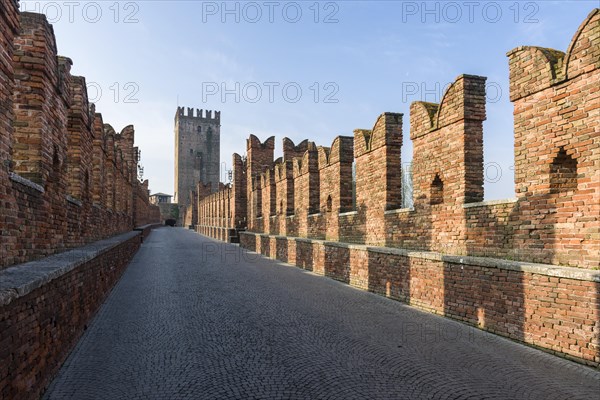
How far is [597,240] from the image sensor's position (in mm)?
5359

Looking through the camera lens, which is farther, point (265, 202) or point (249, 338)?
point (265, 202)

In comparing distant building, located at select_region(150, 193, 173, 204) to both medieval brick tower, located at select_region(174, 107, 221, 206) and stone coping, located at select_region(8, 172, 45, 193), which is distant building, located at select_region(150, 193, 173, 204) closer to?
medieval brick tower, located at select_region(174, 107, 221, 206)

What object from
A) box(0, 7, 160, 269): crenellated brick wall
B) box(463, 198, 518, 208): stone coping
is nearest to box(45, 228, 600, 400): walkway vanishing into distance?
box(0, 7, 160, 269): crenellated brick wall

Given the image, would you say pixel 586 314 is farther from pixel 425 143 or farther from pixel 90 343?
pixel 90 343

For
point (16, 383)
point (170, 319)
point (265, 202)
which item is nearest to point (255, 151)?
point (265, 202)

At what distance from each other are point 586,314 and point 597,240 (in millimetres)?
934

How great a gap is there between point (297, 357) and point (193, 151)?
8672 centimetres

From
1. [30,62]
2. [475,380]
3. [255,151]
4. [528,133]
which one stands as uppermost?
[255,151]

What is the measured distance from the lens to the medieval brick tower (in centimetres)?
8744

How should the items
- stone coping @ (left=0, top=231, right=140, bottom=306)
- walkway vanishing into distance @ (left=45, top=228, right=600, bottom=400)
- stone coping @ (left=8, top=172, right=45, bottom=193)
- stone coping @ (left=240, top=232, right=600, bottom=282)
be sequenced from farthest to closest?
stone coping @ (left=240, top=232, right=600, bottom=282), stone coping @ (left=8, top=172, right=45, bottom=193), walkway vanishing into distance @ (left=45, top=228, right=600, bottom=400), stone coping @ (left=0, top=231, right=140, bottom=306)

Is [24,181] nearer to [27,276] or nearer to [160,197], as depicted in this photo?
[27,276]

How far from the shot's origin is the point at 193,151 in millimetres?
88438

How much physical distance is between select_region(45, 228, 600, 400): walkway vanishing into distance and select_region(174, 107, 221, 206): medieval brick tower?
80.0 meters

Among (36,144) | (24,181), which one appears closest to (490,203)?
(24,181)
